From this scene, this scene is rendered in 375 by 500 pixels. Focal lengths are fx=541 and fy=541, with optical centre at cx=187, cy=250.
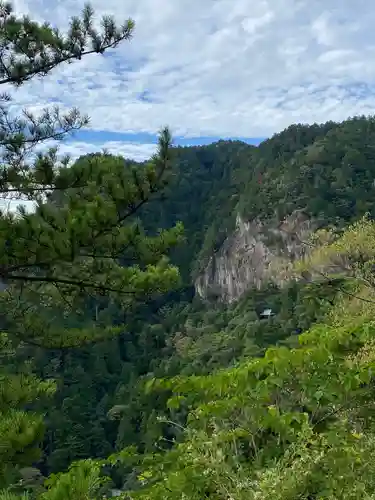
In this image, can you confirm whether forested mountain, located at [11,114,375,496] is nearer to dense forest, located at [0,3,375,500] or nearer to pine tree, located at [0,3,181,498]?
dense forest, located at [0,3,375,500]

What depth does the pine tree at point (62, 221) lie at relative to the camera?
4605mm

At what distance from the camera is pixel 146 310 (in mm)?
64312

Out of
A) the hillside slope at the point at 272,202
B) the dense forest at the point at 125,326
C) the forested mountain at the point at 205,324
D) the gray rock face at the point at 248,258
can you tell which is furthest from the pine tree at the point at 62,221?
the gray rock face at the point at 248,258

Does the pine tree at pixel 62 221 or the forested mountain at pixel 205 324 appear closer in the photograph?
the pine tree at pixel 62 221

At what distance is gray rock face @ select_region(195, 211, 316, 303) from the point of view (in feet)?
168

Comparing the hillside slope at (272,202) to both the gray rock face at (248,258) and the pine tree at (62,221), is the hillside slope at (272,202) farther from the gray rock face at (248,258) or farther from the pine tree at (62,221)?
the pine tree at (62,221)

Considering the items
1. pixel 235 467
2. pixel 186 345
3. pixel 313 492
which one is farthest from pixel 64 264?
pixel 186 345

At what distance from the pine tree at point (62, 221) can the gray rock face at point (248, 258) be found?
4099 centimetres

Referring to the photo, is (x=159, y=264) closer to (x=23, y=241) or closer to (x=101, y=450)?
(x=23, y=241)

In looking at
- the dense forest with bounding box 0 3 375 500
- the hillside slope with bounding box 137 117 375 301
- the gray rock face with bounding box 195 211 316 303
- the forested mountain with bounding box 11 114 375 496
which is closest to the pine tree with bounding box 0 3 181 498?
the dense forest with bounding box 0 3 375 500

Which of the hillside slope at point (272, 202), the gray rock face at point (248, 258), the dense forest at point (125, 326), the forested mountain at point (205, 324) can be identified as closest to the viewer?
the dense forest at point (125, 326)

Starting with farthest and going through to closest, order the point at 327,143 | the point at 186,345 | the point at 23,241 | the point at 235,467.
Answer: the point at 327,143 → the point at 186,345 → the point at 23,241 → the point at 235,467

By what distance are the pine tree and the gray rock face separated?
41.0 meters

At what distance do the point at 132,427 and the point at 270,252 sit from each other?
85.5ft
